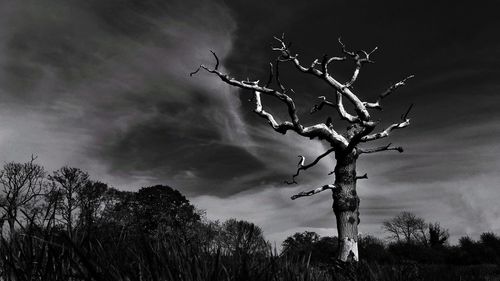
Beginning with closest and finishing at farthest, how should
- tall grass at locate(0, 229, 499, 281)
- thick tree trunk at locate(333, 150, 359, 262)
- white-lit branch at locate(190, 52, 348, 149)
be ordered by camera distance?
tall grass at locate(0, 229, 499, 281), thick tree trunk at locate(333, 150, 359, 262), white-lit branch at locate(190, 52, 348, 149)

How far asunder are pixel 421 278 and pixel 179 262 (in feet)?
5.57

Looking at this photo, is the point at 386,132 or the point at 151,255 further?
the point at 386,132

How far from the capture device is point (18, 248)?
6.19ft

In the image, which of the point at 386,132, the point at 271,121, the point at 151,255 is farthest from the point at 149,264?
the point at 386,132

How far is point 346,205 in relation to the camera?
1135 cm

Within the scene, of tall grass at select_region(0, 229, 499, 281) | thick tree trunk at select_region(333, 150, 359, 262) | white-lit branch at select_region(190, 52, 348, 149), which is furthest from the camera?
white-lit branch at select_region(190, 52, 348, 149)

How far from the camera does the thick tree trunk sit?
10898 millimetres

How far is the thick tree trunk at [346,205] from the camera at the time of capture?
10.9 m

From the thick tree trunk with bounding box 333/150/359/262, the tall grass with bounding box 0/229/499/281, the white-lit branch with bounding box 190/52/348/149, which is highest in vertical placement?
the white-lit branch with bounding box 190/52/348/149

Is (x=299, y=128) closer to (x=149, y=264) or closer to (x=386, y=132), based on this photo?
(x=386, y=132)

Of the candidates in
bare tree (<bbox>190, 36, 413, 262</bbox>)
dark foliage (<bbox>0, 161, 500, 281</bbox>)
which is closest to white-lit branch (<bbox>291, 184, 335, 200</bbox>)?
bare tree (<bbox>190, 36, 413, 262</bbox>)

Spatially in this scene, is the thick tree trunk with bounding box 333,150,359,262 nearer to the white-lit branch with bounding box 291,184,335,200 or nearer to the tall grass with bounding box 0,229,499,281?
the white-lit branch with bounding box 291,184,335,200

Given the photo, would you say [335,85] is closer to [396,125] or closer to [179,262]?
[396,125]

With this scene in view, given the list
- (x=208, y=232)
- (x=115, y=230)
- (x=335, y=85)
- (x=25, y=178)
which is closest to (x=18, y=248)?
(x=115, y=230)
